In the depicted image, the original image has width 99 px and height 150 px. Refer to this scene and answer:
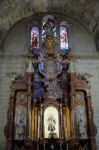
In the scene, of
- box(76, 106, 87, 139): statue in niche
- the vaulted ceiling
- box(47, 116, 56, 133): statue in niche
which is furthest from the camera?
the vaulted ceiling

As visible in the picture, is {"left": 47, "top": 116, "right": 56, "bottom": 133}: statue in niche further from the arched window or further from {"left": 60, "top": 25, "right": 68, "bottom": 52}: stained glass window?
the arched window

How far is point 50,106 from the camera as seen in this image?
44.4 ft

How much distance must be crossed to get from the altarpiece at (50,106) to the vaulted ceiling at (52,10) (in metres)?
2.12

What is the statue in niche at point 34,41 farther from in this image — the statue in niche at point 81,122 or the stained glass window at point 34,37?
the statue in niche at point 81,122

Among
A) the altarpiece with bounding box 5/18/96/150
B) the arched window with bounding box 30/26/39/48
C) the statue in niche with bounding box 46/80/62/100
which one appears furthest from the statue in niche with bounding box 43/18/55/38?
the statue in niche with bounding box 46/80/62/100

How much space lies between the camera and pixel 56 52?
50.4 feet

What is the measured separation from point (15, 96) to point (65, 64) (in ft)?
11.0

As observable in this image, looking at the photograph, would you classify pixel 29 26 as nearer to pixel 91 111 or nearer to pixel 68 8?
pixel 68 8

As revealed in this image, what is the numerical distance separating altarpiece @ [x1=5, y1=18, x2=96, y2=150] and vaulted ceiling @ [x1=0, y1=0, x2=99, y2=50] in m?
2.12

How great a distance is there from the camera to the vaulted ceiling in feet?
50.2

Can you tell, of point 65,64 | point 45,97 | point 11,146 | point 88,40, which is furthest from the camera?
point 88,40

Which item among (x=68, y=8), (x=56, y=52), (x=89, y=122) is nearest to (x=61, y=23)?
(x=68, y=8)

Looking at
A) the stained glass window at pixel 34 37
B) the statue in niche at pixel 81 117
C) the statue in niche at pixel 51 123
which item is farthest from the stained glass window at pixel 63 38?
the statue in niche at pixel 51 123

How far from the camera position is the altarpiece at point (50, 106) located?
42.5 feet
